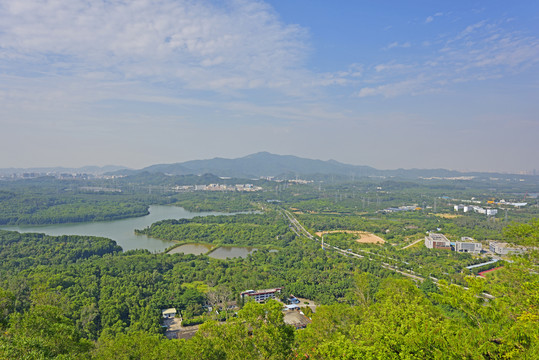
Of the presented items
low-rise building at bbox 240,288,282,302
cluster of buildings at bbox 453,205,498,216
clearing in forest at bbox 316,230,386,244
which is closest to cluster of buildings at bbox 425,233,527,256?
clearing in forest at bbox 316,230,386,244

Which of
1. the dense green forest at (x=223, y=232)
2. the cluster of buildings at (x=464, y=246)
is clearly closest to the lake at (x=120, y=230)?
the dense green forest at (x=223, y=232)

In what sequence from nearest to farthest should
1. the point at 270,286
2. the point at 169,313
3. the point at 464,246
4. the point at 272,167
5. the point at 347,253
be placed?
the point at 169,313
the point at 270,286
the point at 464,246
the point at 347,253
the point at 272,167

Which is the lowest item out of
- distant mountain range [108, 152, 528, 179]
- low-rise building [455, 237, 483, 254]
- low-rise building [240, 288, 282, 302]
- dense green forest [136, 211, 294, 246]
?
dense green forest [136, 211, 294, 246]

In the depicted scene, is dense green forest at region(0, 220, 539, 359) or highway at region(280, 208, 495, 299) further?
highway at region(280, 208, 495, 299)

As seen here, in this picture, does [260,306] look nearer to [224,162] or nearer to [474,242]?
[474,242]

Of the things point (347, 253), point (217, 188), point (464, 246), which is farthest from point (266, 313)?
point (217, 188)

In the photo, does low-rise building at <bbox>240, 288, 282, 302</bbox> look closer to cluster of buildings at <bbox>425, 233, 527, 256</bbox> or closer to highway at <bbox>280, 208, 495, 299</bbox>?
highway at <bbox>280, 208, 495, 299</bbox>

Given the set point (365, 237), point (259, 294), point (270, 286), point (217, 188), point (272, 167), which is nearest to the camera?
point (259, 294)

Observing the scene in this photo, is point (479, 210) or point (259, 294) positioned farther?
point (479, 210)

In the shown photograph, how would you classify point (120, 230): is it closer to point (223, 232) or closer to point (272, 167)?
point (223, 232)

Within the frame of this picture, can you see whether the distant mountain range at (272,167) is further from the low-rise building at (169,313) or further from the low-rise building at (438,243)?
the low-rise building at (169,313)
